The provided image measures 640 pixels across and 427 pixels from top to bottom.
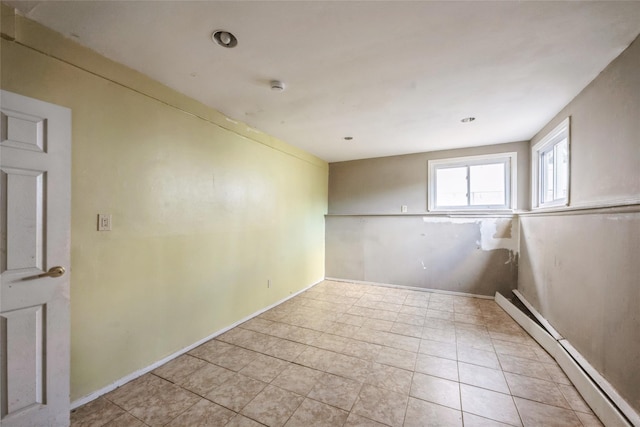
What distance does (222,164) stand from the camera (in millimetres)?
2754

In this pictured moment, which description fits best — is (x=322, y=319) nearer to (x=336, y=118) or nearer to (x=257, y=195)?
(x=257, y=195)

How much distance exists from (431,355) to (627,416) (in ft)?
3.85

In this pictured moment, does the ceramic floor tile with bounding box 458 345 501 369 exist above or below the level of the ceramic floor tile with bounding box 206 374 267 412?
above

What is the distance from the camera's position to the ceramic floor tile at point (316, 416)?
1581mm

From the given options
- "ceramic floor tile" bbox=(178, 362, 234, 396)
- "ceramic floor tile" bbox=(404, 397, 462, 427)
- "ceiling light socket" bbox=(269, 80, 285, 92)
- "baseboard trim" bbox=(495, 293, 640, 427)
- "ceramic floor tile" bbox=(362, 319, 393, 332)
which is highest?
"ceiling light socket" bbox=(269, 80, 285, 92)

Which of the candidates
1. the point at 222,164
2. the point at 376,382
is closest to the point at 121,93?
the point at 222,164

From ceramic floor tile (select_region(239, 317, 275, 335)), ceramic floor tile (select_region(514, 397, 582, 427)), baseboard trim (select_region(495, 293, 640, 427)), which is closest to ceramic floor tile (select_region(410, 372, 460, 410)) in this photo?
ceramic floor tile (select_region(514, 397, 582, 427))

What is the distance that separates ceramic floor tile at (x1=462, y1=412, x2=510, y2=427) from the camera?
1.57 metres

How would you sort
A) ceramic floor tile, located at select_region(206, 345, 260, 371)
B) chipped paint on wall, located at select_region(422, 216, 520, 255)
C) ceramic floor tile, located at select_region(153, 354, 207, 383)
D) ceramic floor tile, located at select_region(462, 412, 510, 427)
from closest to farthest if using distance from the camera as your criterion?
ceramic floor tile, located at select_region(462, 412, 510, 427) → ceramic floor tile, located at select_region(153, 354, 207, 383) → ceramic floor tile, located at select_region(206, 345, 260, 371) → chipped paint on wall, located at select_region(422, 216, 520, 255)

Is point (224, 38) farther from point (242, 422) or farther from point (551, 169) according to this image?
point (551, 169)

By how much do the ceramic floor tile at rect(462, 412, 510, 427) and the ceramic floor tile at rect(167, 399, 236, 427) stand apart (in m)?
1.48

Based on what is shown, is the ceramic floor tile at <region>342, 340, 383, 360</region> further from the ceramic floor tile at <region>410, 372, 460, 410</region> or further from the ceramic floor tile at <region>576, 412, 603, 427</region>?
the ceramic floor tile at <region>576, 412, 603, 427</region>

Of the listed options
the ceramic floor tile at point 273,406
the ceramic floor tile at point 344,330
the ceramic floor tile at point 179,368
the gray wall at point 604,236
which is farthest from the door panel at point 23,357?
the gray wall at point 604,236

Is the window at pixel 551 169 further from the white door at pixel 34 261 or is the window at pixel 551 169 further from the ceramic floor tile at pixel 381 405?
the white door at pixel 34 261
